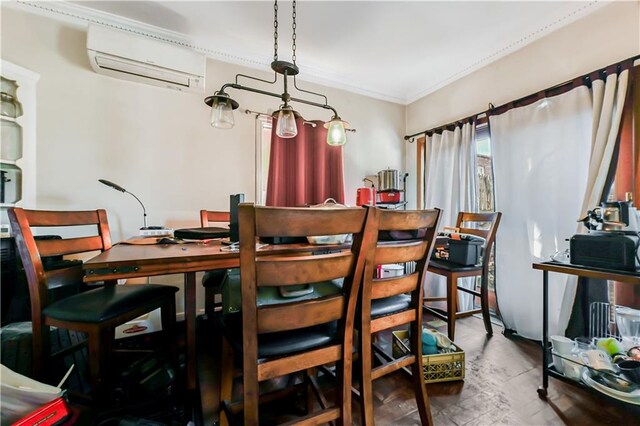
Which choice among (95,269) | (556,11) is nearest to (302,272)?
(95,269)

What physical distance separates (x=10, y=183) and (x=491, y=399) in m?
3.36

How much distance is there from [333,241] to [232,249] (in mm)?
449

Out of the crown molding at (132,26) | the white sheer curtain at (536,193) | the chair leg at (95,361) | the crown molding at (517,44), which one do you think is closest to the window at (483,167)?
the white sheer curtain at (536,193)

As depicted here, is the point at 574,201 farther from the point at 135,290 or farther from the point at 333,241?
the point at 135,290

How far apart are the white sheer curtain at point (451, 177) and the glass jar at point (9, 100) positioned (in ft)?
11.4

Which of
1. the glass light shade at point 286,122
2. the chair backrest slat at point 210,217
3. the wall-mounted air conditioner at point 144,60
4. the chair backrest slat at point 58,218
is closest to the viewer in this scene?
the chair backrest slat at point 58,218

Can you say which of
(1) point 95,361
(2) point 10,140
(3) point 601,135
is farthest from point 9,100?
→ (3) point 601,135

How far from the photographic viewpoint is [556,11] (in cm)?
195

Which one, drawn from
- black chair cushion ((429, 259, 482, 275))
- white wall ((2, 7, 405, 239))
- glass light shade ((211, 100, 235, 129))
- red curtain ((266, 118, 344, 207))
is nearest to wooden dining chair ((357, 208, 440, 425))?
black chair cushion ((429, 259, 482, 275))

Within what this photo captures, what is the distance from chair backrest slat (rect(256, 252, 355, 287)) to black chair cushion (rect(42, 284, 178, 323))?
0.93m

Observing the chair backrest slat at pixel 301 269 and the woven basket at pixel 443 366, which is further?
the woven basket at pixel 443 366

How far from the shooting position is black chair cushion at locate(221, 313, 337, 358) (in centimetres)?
80

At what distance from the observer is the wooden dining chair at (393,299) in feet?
3.01

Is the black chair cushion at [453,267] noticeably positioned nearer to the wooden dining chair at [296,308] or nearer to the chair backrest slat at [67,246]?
the wooden dining chair at [296,308]
